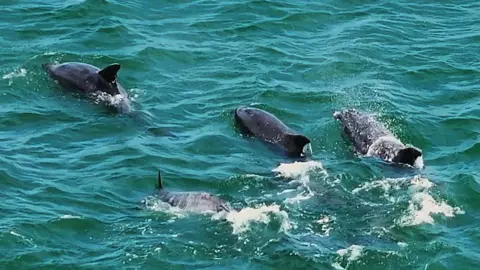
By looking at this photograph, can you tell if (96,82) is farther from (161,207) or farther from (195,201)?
(195,201)

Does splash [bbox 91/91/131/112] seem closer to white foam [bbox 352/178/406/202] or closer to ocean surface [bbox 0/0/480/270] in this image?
ocean surface [bbox 0/0/480/270]

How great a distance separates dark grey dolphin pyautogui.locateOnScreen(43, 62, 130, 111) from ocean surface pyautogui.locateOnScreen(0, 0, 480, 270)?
29 cm

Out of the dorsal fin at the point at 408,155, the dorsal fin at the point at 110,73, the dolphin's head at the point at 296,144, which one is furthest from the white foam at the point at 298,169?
the dorsal fin at the point at 110,73

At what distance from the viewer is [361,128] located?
27.2 metres

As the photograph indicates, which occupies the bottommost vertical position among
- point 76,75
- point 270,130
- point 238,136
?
point 238,136

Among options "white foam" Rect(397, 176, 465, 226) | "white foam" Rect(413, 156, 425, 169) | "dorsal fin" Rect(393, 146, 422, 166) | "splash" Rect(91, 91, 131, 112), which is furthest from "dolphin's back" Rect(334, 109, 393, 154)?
"splash" Rect(91, 91, 131, 112)

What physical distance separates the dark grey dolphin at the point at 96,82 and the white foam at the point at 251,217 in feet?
20.7

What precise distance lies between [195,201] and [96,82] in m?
6.58

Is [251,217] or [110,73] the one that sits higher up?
[110,73]

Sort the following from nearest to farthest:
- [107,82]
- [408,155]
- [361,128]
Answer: [408,155] → [361,128] → [107,82]

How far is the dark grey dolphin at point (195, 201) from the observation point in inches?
897

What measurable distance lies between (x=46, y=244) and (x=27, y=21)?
45.9ft

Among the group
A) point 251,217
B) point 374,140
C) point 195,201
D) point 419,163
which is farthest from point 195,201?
point 419,163

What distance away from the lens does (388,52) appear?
109 feet
